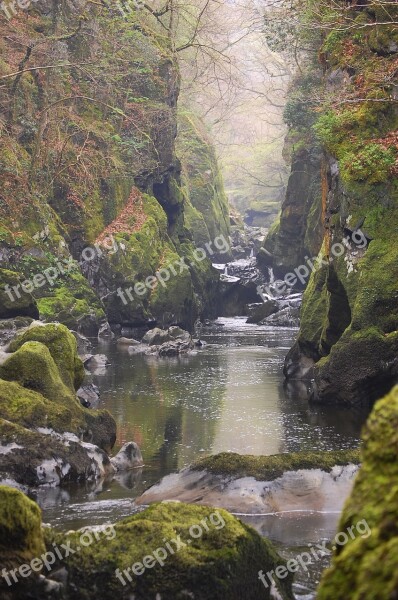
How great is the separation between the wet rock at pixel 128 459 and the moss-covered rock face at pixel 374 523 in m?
7.83

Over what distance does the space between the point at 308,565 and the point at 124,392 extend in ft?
→ 33.5

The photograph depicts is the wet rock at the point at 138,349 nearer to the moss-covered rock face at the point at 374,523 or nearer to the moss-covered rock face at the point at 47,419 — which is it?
the moss-covered rock face at the point at 47,419

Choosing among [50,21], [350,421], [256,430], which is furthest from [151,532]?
[50,21]

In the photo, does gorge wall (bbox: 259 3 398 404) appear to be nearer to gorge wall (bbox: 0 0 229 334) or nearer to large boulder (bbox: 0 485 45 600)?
gorge wall (bbox: 0 0 229 334)

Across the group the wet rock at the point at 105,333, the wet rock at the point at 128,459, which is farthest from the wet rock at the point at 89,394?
the wet rock at the point at 105,333

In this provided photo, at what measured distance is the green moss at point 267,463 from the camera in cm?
836

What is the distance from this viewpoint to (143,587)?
494cm

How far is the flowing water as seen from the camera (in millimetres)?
7918

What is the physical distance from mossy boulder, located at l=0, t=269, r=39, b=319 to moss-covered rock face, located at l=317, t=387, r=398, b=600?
19013 millimetres

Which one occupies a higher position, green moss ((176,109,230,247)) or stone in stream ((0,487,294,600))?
green moss ((176,109,230,247))

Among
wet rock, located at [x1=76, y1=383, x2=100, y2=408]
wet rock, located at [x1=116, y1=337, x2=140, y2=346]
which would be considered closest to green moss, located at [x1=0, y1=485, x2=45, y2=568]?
wet rock, located at [x1=76, y1=383, x2=100, y2=408]

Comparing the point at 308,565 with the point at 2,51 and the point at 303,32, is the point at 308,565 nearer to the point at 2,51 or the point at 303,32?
the point at 303,32

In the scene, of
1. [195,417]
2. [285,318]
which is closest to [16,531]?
[195,417]

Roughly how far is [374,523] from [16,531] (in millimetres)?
3106
